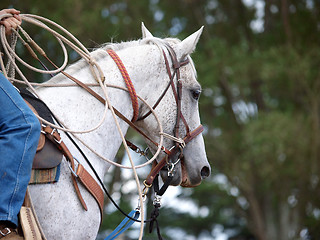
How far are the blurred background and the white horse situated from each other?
823cm

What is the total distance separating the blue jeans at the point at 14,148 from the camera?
8.34 feet

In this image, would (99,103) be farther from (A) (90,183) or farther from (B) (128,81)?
(A) (90,183)

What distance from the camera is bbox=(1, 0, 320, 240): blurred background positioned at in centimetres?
1326

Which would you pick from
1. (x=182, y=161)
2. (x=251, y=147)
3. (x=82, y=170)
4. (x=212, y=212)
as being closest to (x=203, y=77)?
(x=251, y=147)

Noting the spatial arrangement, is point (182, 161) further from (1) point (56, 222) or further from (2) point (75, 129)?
(1) point (56, 222)

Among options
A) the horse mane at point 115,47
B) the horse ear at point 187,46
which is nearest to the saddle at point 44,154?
the horse mane at point 115,47

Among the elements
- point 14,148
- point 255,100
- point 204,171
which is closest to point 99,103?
point 14,148

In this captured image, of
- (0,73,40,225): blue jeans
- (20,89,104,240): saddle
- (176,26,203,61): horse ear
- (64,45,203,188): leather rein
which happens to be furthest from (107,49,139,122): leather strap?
(0,73,40,225): blue jeans

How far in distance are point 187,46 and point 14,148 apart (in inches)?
66.4

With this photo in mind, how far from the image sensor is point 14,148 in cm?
257

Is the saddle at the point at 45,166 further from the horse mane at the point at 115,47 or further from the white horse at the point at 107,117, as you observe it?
the horse mane at the point at 115,47

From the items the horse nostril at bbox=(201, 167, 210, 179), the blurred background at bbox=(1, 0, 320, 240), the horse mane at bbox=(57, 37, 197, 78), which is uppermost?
the horse mane at bbox=(57, 37, 197, 78)

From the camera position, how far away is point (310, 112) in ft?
45.8

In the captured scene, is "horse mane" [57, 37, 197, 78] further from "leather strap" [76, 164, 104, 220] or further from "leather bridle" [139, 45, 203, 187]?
"leather strap" [76, 164, 104, 220]
